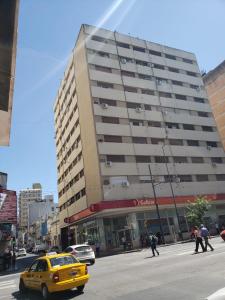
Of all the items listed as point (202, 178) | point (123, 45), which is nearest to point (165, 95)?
point (123, 45)

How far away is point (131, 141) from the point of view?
137ft

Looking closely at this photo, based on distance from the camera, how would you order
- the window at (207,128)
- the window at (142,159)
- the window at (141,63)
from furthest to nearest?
the window at (207,128), the window at (141,63), the window at (142,159)

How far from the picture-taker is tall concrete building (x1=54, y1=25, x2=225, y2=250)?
38.6m

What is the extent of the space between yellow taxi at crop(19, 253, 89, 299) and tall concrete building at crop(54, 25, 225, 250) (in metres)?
22.5

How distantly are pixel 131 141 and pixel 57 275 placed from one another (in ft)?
106

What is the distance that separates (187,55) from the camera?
56.5 m

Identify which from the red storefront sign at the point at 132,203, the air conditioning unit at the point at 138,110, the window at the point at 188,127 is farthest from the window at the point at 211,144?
the air conditioning unit at the point at 138,110

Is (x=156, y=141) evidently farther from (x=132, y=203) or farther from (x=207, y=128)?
(x=207, y=128)

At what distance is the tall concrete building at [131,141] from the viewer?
38.6m

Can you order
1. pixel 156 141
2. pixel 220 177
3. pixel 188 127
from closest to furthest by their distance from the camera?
pixel 156 141, pixel 220 177, pixel 188 127

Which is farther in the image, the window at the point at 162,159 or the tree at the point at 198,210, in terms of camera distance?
the window at the point at 162,159

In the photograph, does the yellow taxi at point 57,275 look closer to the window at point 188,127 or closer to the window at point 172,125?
the window at point 172,125

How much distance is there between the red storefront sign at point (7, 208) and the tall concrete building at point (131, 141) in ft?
27.3

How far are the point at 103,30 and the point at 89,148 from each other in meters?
20.1
